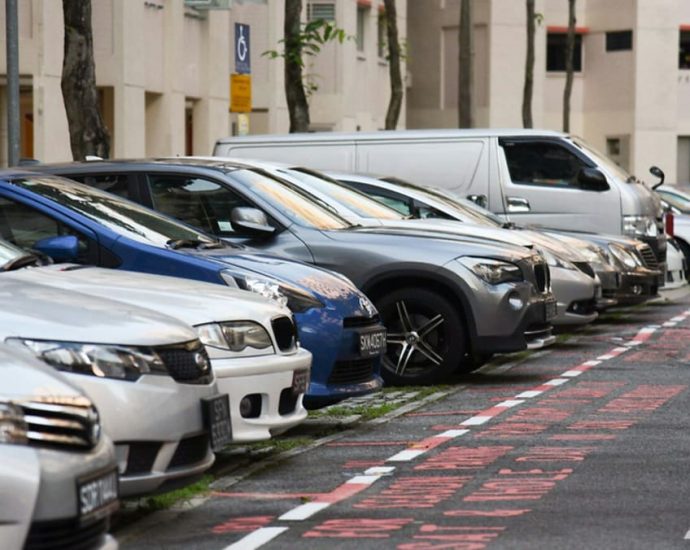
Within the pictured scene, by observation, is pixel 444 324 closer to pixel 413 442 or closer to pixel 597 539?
pixel 413 442

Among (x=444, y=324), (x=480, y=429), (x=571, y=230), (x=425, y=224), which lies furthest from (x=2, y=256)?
(x=571, y=230)

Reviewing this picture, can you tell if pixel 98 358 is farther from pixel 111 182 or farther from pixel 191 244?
pixel 111 182

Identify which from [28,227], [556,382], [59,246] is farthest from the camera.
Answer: [556,382]

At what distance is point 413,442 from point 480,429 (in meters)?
0.71

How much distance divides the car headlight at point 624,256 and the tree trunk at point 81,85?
5482 mm

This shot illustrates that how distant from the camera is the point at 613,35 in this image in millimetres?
70875

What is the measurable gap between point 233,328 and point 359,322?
2.06 metres

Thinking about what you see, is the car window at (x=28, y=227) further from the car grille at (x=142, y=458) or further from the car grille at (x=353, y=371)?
the car grille at (x=142, y=458)

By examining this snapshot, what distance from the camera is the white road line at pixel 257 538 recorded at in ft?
26.3

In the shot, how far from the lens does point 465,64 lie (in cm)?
3875

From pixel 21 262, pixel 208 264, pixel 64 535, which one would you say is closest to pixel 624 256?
pixel 208 264

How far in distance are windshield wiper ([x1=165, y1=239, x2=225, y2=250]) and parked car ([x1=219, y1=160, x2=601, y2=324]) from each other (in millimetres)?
2614

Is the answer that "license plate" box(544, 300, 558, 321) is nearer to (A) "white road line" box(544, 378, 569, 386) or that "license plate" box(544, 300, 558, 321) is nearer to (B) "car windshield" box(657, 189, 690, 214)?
(A) "white road line" box(544, 378, 569, 386)

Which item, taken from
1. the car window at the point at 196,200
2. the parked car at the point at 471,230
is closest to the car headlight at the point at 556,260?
the parked car at the point at 471,230
